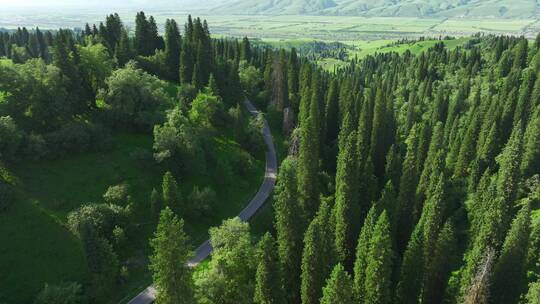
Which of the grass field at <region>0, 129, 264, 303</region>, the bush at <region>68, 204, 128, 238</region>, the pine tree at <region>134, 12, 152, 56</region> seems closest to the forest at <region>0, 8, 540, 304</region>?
the bush at <region>68, 204, 128, 238</region>

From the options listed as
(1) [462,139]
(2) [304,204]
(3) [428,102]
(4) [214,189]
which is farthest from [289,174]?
(3) [428,102]

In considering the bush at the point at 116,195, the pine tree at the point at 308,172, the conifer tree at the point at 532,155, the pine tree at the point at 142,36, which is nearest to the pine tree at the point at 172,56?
the pine tree at the point at 142,36

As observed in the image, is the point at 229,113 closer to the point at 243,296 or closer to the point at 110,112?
the point at 110,112

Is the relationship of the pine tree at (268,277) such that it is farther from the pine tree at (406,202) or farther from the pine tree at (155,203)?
the pine tree at (406,202)

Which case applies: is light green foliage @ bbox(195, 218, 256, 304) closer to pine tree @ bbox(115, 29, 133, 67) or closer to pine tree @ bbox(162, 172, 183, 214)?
pine tree @ bbox(162, 172, 183, 214)

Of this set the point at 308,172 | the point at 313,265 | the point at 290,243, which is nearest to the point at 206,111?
the point at 308,172
